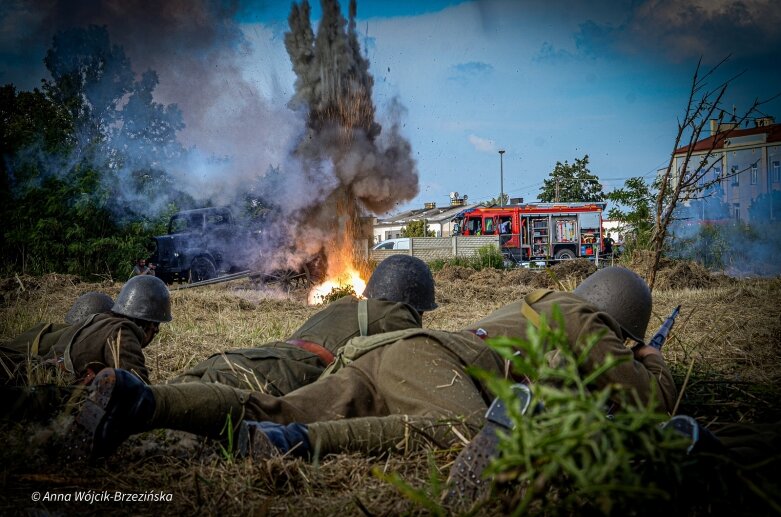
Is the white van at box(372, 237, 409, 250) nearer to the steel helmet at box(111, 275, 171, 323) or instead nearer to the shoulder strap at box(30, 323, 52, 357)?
the steel helmet at box(111, 275, 171, 323)

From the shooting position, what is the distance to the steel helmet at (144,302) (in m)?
5.24

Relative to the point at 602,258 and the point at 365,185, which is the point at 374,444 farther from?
the point at 602,258

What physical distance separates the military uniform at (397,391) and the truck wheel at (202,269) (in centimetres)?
1535

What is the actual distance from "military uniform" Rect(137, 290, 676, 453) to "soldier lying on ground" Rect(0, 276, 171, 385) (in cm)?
143

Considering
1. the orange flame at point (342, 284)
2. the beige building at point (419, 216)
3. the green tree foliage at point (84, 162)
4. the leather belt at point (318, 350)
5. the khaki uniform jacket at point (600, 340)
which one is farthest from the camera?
the beige building at point (419, 216)

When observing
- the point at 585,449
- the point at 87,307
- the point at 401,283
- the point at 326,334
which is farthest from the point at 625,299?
the point at 87,307

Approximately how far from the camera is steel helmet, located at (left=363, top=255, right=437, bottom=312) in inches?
186

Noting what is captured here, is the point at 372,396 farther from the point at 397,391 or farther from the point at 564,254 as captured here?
the point at 564,254

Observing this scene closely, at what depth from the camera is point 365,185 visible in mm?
15023

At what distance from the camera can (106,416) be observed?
2496mm

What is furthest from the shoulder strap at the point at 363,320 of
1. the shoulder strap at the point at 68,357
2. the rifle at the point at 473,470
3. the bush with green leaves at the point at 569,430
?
the bush with green leaves at the point at 569,430

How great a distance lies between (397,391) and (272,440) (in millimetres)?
766

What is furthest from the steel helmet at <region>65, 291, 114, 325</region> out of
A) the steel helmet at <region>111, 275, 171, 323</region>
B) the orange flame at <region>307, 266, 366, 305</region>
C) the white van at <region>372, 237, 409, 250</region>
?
the white van at <region>372, 237, 409, 250</region>

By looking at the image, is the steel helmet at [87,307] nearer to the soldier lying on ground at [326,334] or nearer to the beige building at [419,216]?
the soldier lying on ground at [326,334]
